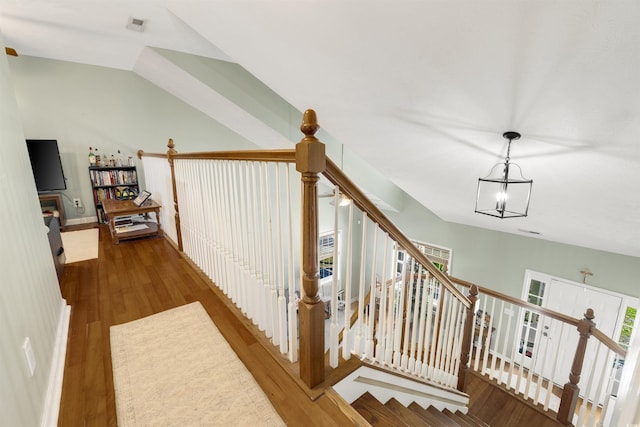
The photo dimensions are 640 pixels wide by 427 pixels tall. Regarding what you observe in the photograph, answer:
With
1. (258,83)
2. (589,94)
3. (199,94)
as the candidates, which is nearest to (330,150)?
(258,83)

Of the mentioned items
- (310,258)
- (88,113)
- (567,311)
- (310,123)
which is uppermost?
(88,113)

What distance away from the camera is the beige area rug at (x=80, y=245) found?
302cm

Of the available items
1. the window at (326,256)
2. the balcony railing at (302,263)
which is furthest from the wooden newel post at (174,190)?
the window at (326,256)

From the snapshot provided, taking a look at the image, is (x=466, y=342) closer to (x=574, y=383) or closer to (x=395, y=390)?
(x=574, y=383)

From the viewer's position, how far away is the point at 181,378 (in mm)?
1385

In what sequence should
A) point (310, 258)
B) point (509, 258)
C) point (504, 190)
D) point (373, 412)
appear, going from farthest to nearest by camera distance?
point (509, 258) → point (504, 190) → point (373, 412) → point (310, 258)

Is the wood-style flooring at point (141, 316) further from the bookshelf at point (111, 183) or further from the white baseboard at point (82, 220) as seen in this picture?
the white baseboard at point (82, 220)

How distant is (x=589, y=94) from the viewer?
6.22 ft

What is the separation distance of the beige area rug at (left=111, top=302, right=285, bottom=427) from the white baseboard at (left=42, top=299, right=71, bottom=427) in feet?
0.67

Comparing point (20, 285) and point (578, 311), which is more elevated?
point (20, 285)

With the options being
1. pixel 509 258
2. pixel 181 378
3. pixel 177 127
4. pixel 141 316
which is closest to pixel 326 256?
pixel 509 258

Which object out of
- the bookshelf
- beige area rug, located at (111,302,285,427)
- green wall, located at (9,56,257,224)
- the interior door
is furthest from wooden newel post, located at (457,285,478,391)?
green wall, located at (9,56,257,224)

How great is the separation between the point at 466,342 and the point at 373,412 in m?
1.55

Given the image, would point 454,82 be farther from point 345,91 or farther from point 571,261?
point 571,261
